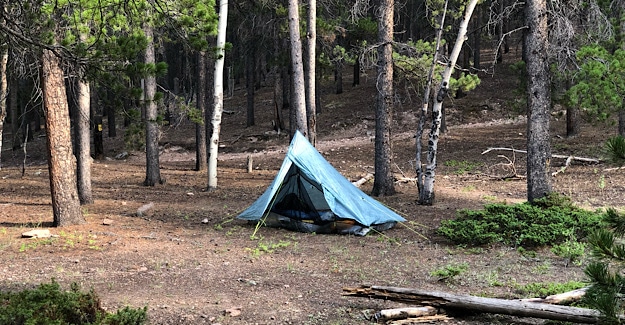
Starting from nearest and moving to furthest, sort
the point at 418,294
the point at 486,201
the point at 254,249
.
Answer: the point at 418,294 < the point at 254,249 < the point at 486,201

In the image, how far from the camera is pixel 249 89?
3009 cm

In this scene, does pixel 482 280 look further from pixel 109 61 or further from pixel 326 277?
pixel 109 61

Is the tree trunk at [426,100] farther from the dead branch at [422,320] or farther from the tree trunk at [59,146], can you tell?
the dead branch at [422,320]

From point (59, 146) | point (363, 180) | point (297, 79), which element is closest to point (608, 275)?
point (59, 146)

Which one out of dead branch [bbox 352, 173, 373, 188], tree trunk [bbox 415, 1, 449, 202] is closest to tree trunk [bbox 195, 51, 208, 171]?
dead branch [bbox 352, 173, 373, 188]

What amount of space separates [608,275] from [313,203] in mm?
7992

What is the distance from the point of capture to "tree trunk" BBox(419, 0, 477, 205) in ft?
39.4

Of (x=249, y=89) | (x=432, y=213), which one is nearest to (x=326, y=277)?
(x=432, y=213)

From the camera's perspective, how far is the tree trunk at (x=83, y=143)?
41.0ft

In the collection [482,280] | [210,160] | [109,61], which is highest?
[109,61]

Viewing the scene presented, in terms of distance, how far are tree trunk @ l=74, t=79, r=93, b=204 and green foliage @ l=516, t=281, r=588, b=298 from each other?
9125 millimetres

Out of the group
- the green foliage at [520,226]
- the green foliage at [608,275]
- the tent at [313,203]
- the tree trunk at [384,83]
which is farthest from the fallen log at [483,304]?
the tree trunk at [384,83]

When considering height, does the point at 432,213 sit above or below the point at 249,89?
below

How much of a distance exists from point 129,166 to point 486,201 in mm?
13842
